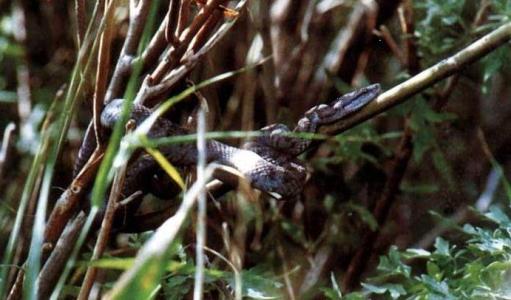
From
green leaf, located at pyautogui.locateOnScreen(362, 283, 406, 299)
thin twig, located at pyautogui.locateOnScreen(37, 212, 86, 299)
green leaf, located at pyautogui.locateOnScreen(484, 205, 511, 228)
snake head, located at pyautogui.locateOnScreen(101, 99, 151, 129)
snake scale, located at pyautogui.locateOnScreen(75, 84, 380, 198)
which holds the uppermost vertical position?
snake head, located at pyautogui.locateOnScreen(101, 99, 151, 129)

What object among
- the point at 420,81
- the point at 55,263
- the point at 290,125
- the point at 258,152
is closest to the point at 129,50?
the point at 258,152

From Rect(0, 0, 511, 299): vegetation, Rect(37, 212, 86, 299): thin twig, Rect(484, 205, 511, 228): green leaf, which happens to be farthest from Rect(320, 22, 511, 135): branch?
Rect(37, 212, 86, 299): thin twig

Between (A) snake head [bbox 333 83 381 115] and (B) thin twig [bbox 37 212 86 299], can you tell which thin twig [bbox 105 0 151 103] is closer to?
(B) thin twig [bbox 37 212 86 299]

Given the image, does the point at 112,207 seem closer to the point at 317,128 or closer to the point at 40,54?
the point at 317,128

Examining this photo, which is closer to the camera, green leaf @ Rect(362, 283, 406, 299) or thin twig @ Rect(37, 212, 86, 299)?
green leaf @ Rect(362, 283, 406, 299)

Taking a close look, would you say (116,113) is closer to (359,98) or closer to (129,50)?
(129,50)

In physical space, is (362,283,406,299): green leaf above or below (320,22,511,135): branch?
below

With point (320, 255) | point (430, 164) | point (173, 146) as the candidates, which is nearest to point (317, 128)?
point (173, 146)

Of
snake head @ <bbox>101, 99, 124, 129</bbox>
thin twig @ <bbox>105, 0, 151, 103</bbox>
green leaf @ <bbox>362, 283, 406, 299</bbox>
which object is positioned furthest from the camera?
thin twig @ <bbox>105, 0, 151, 103</bbox>
